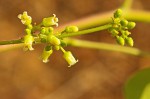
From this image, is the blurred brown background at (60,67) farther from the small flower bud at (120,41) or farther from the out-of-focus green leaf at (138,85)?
the small flower bud at (120,41)

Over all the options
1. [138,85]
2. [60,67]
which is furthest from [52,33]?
[60,67]

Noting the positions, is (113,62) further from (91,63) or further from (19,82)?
(19,82)

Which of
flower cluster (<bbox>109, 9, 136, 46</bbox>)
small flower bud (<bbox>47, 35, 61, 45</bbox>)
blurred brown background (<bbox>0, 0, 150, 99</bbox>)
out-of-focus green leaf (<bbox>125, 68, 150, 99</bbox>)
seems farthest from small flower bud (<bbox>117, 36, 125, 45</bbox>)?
blurred brown background (<bbox>0, 0, 150, 99</bbox>)

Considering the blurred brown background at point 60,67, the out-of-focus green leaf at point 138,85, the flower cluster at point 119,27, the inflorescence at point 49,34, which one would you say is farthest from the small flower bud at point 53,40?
the blurred brown background at point 60,67

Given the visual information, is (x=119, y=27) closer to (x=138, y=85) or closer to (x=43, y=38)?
(x=43, y=38)

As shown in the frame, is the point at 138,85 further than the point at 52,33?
Yes
